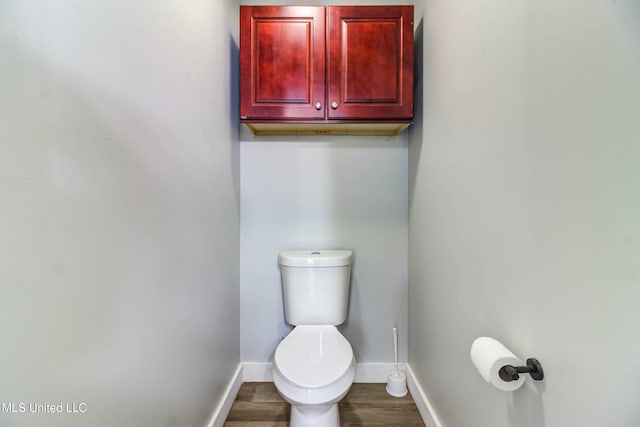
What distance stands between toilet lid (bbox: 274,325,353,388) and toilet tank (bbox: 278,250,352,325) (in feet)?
0.25

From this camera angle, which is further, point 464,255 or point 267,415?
Answer: point 267,415

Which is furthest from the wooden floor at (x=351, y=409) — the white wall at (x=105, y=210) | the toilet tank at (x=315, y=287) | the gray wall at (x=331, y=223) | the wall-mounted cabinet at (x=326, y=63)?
the wall-mounted cabinet at (x=326, y=63)

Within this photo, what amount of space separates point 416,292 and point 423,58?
47.7 inches

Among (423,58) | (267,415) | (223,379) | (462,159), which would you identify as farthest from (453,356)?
(423,58)

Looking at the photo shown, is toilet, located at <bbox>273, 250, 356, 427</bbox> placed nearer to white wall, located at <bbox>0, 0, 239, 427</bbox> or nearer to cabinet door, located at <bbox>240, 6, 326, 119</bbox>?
white wall, located at <bbox>0, 0, 239, 427</bbox>

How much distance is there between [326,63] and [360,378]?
1785 mm

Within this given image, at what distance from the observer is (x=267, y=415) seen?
1506mm

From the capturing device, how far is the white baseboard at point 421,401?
1352 millimetres

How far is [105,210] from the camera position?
27.1 inches

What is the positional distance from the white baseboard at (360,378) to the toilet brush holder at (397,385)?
0.14 feet

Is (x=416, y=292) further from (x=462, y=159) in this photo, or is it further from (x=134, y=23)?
(x=134, y=23)

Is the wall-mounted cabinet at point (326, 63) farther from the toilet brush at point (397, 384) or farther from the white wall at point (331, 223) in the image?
the toilet brush at point (397, 384)

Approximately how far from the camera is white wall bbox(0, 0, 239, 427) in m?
0.50

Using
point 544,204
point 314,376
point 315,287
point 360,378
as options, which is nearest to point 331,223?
point 315,287
